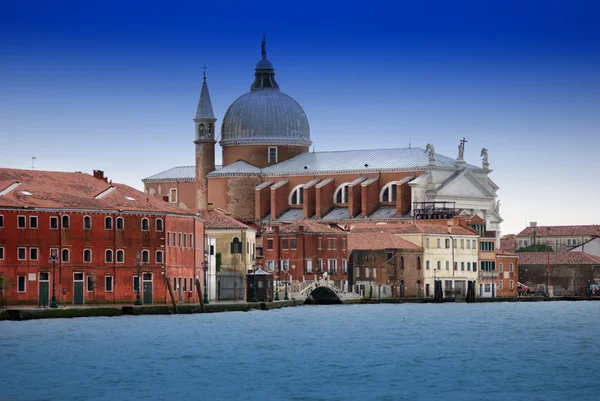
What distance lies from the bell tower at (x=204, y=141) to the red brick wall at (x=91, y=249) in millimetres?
40996

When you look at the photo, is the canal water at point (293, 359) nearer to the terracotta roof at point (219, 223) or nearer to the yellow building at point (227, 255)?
the yellow building at point (227, 255)

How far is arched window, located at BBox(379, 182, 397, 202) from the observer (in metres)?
101

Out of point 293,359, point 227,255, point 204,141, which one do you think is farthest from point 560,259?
point 293,359

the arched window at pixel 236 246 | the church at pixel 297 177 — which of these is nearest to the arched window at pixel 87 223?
the arched window at pixel 236 246

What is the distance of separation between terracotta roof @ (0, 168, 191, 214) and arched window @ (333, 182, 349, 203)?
3594cm

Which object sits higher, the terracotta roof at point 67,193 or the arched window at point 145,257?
the terracotta roof at point 67,193

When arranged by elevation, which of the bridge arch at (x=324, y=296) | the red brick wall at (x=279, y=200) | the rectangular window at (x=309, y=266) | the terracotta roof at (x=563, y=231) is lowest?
the bridge arch at (x=324, y=296)

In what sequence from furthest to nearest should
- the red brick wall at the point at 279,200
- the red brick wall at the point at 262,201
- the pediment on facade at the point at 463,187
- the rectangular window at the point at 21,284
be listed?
the red brick wall at the point at 262,201, the red brick wall at the point at 279,200, the pediment on facade at the point at 463,187, the rectangular window at the point at 21,284

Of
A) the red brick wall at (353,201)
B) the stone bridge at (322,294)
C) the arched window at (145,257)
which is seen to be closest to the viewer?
the arched window at (145,257)

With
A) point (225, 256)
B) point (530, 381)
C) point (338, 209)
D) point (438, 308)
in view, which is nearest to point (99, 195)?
point (225, 256)

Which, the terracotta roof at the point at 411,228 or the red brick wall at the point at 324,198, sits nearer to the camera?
the terracotta roof at the point at 411,228

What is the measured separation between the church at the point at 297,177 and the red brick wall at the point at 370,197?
0.06 metres

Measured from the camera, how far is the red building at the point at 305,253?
8488cm

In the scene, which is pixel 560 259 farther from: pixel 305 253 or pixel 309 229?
pixel 305 253
